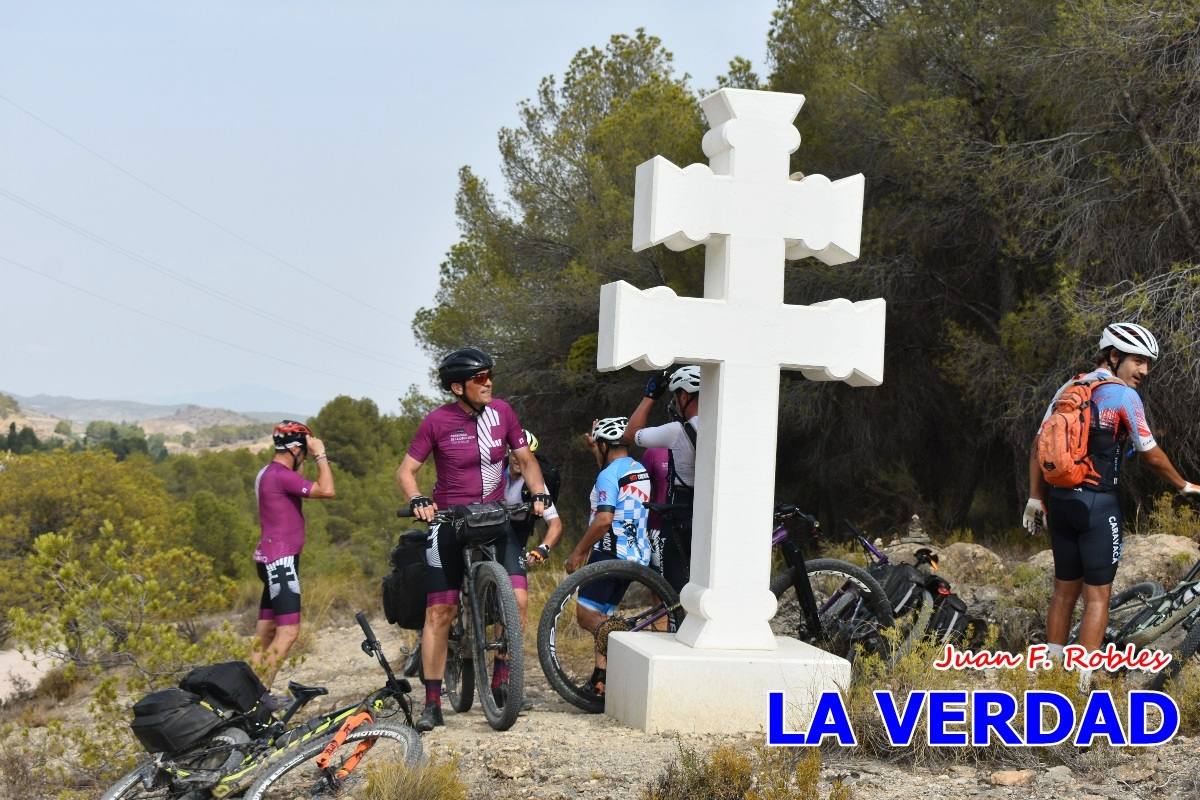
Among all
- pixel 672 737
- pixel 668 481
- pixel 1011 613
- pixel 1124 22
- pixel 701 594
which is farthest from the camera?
pixel 1124 22

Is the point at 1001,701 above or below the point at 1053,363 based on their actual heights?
below

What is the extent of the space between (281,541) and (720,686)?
9.95 feet

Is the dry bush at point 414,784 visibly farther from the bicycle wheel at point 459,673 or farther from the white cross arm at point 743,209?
the white cross arm at point 743,209

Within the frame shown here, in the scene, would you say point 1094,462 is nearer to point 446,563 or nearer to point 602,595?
point 602,595

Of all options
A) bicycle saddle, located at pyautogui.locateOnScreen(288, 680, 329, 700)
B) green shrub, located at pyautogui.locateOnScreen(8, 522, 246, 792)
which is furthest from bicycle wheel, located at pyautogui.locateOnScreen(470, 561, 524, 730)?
green shrub, located at pyautogui.locateOnScreen(8, 522, 246, 792)

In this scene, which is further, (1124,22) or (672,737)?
(1124,22)

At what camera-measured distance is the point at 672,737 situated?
5.85 m

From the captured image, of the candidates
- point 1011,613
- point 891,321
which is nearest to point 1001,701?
point 1011,613

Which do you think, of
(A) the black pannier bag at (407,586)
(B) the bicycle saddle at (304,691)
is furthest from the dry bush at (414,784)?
(A) the black pannier bag at (407,586)

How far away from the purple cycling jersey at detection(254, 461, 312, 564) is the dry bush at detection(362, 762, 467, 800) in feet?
9.99

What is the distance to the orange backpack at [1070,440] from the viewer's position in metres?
6.53

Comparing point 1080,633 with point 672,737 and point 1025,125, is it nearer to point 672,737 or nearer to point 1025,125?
point 672,737

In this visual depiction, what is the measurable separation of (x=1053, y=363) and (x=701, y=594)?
8.54m

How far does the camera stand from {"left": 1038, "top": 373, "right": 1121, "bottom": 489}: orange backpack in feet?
21.4
